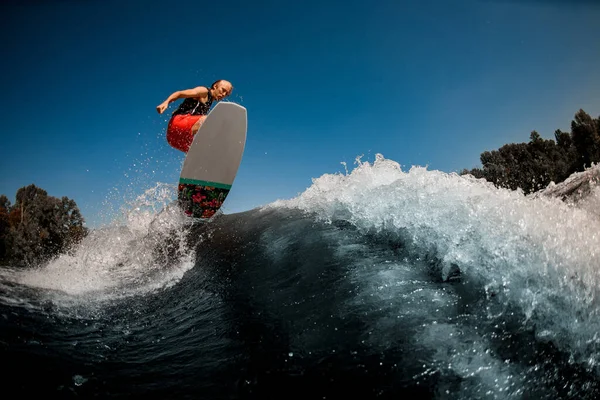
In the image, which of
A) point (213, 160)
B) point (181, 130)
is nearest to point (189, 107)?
point (181, 130)

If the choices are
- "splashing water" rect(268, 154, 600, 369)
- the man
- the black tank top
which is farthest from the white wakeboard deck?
"splashing water" rect(268, 154, 600, 369)

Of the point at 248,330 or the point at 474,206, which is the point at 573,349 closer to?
the point at 474,206

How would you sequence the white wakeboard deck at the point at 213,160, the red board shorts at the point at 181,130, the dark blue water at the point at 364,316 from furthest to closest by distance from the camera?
the red board shorts at the point at 181,130, the white wakeboard deck at the point at 213,160, the dark blue water at the point at 364,316

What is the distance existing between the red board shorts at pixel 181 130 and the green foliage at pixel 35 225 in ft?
111

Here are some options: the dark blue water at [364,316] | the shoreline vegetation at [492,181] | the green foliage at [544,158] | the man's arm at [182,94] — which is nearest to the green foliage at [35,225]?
the shoreline vegetation at [492,181]

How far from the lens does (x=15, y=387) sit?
6.34 ft

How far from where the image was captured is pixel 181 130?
259 inches

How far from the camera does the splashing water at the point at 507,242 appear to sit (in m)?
2.31

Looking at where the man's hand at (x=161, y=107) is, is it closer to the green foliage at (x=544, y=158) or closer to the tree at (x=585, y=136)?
the green foliage at (x=544, y=158)

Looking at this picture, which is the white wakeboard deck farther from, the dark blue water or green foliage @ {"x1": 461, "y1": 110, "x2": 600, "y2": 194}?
green foliage @ {"x1": 461, "y1": 110, "x2": 600, "y2": 194}

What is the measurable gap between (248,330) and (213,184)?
452 centimetres

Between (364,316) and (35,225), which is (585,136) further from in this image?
(35,225)

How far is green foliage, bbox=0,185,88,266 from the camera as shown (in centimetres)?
3613

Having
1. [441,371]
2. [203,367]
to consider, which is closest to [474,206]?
[441,371]
